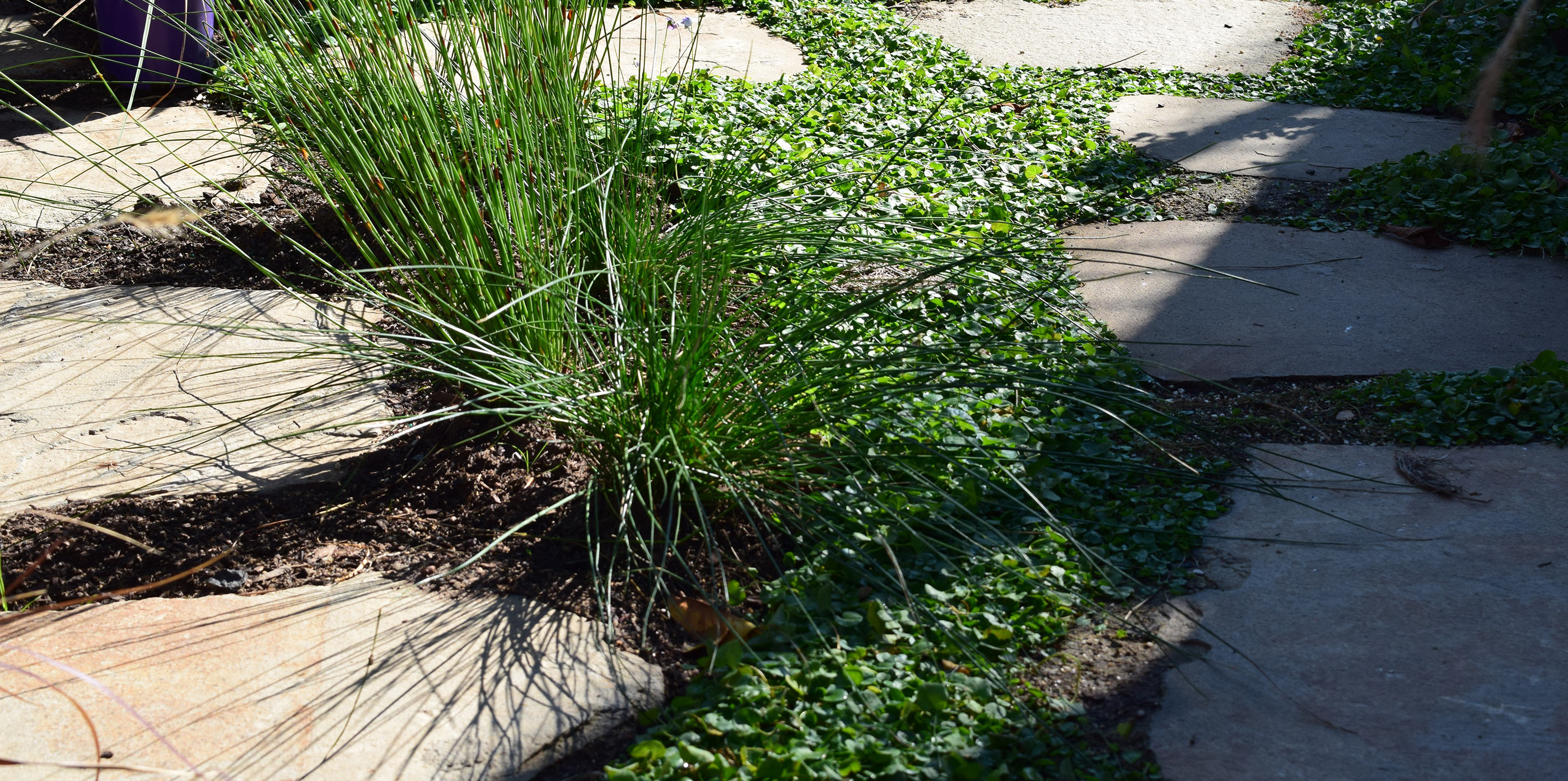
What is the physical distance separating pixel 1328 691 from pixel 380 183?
5.15ft

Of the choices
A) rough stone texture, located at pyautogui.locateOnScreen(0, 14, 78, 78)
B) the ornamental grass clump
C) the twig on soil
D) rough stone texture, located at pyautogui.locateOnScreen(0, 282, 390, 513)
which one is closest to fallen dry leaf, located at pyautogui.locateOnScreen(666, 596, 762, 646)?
the ornamental grass clump

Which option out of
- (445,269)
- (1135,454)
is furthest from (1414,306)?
(445,269)

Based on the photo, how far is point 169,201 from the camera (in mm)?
2561

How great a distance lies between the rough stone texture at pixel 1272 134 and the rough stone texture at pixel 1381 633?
5.13ft

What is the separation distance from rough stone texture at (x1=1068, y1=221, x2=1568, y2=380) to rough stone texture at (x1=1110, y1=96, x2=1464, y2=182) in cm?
50

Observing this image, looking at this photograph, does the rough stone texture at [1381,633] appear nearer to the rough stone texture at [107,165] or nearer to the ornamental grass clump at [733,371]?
the ornamental grass clump at [733,371]

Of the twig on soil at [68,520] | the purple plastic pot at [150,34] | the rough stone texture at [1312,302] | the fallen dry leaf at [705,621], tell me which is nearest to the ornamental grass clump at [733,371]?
the fallen dry leaf at [705,621]

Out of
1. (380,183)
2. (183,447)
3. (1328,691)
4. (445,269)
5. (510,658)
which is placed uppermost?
(380,183)

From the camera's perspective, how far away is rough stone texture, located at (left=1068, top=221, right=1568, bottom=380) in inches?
86.5

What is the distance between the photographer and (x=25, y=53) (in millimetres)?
3398

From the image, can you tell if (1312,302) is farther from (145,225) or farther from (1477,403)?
(145,225)

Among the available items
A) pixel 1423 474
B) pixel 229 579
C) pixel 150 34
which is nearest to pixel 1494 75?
pixel 1423 474

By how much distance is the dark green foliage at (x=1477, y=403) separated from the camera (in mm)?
1906

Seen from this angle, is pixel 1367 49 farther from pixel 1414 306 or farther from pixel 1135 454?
pixel 1135 454
